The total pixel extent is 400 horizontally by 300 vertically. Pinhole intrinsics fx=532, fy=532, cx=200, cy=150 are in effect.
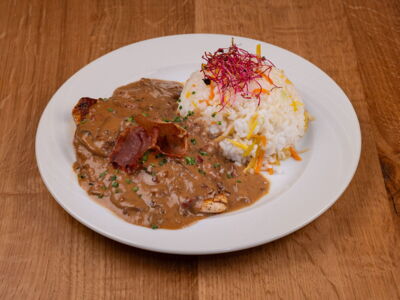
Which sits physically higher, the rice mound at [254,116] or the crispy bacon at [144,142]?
the rice mound at [254,116]

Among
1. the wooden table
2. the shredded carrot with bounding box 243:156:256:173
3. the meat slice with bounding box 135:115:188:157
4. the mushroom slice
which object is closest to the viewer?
the wooden table

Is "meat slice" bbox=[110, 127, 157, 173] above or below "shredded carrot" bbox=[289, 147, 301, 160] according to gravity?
below

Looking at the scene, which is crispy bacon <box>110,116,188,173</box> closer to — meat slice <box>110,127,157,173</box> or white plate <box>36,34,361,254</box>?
meat slice <box>110,127,157,173</box>

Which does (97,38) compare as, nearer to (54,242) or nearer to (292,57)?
(292,57)

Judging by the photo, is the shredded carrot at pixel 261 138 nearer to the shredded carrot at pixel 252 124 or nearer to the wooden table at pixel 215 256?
the shredded carrot at pixel 252 124

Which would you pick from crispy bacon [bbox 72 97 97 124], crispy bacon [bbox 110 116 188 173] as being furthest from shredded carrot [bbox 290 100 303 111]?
crispy bacon [bbox 72 97 97 124]

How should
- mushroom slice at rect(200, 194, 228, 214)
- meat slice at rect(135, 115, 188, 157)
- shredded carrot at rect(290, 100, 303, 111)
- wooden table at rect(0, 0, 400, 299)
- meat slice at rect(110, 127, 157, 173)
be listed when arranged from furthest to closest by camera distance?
shredded carrot at rect(290, 100, 303, 111) → meat slice at rect(135, 115, 188, 157) → meat slice at rect(110, 127, 157, 173) → mushroom slice at rect(200, 194, 228, 214) → wooden table at rect(0, 0, 400, 299)

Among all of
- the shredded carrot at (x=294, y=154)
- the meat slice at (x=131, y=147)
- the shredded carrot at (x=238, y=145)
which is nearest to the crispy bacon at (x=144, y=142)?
the meat slice at (x=131, y=147)

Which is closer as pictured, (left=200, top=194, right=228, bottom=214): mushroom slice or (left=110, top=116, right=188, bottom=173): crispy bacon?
(left=200, top=194, right=228, bottom=214): mushroom slice
